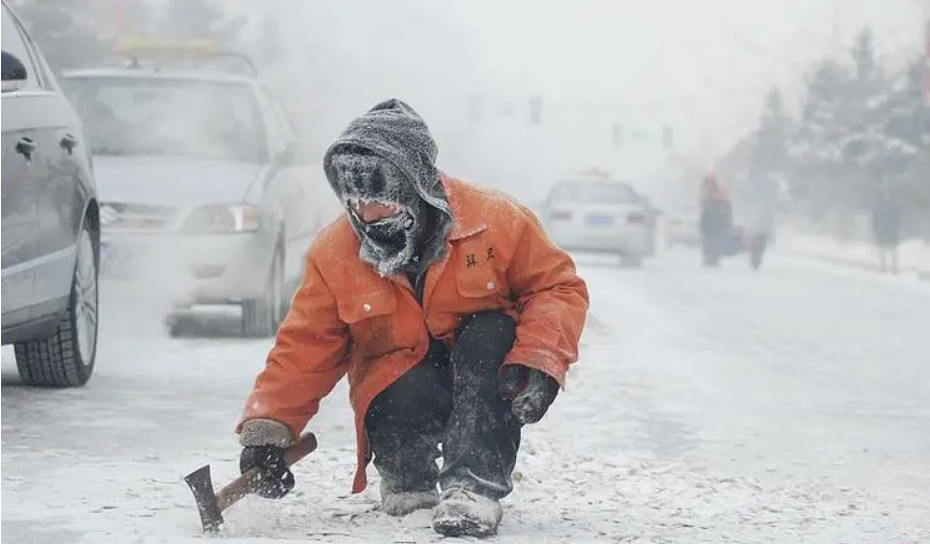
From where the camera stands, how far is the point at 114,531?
4.98 meters

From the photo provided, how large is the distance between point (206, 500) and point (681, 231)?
1529 inches

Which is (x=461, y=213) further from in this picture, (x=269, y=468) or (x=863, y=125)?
(x=863, y=125)

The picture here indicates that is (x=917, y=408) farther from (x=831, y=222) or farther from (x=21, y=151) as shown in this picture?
(x=831, y=222)

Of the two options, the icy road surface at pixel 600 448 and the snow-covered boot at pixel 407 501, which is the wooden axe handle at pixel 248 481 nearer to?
the icy road surface at pixel 600 448

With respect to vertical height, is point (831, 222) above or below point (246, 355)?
below

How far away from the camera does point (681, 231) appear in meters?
43.4

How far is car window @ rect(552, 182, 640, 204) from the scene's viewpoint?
28219 millimetres

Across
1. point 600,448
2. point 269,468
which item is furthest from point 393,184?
point 600,448

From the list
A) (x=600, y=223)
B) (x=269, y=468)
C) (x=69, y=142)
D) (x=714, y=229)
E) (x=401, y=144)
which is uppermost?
(x=401, y=144)

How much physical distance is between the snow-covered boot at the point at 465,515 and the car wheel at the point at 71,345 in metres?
3.66

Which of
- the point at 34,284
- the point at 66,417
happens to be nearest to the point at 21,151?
the point at 34,284

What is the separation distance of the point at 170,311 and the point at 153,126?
1.17m

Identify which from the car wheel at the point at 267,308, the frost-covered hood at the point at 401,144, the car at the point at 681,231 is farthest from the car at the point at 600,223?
the frost-covered hood at the point at 401,144

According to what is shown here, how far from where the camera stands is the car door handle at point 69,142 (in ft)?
26.5
